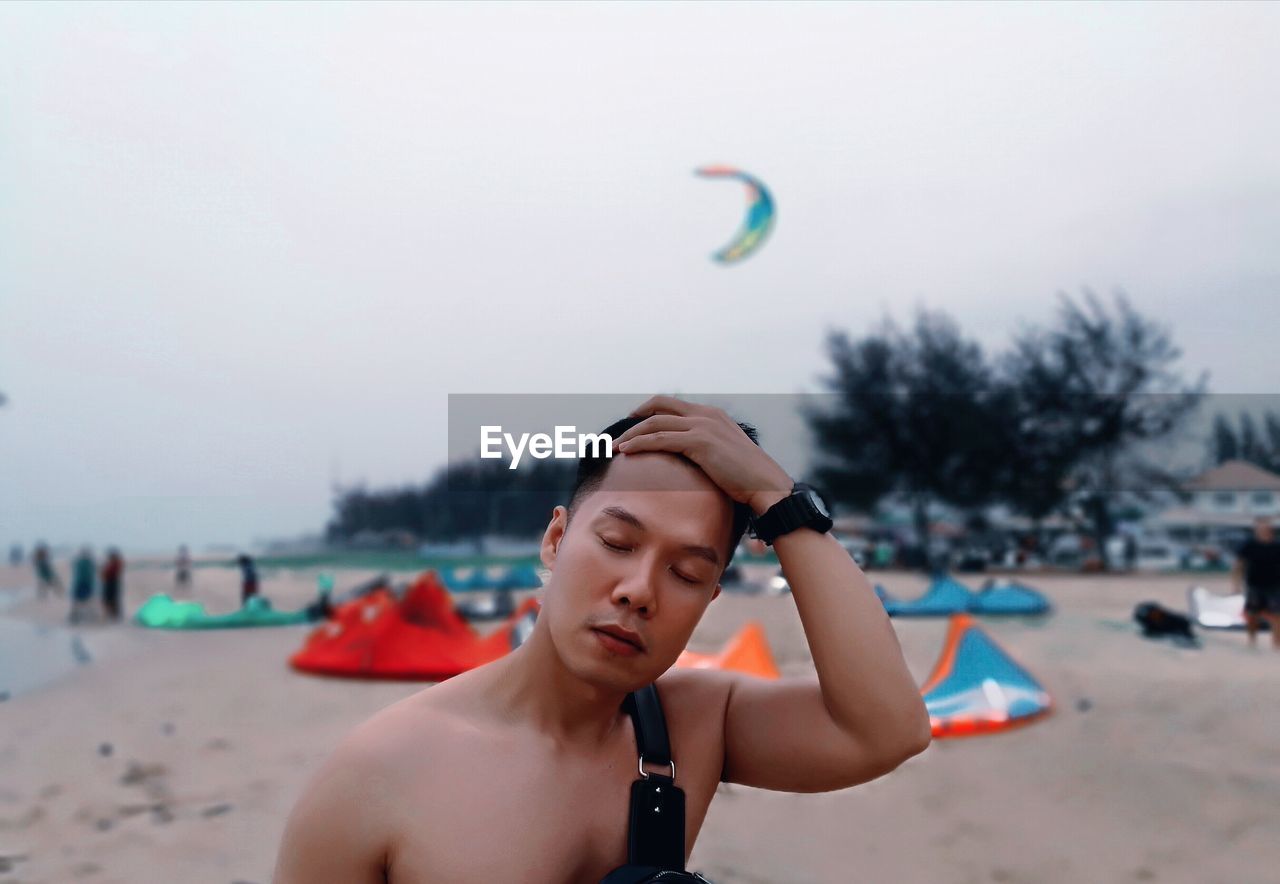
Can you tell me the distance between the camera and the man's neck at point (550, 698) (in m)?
1.78

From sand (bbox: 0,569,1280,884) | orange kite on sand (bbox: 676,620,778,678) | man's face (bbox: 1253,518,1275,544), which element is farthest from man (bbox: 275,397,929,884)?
man's face (bbox: 1253,518,1275,544)

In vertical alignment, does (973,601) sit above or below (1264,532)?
below

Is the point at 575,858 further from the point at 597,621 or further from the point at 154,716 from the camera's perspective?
the point at 154,716

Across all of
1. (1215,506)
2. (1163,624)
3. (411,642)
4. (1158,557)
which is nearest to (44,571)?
(411,642)

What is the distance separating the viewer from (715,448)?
1781mm

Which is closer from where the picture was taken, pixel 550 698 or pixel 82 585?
pixel 550 698

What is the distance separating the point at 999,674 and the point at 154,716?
8.53 meters

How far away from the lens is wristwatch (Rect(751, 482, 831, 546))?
1.74 meters

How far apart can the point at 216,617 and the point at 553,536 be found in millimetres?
21153

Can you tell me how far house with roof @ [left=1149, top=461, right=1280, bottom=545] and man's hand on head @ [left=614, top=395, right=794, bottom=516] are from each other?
43136mm

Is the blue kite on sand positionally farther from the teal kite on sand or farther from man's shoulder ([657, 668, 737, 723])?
man's shoulder ([657, 668, 737, 723])

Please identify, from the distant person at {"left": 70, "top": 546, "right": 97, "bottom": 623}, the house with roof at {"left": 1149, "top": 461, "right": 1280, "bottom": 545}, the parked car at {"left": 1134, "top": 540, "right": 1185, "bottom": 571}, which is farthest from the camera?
the house with roof at {"left": 1149, "top": 461, "right": 1280, "bottom": 545}

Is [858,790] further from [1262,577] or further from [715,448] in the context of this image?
[1262,577]

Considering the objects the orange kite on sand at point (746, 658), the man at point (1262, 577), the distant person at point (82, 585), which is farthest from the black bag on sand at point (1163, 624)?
the distant person at point (82, 585)
